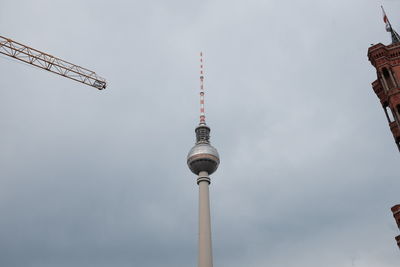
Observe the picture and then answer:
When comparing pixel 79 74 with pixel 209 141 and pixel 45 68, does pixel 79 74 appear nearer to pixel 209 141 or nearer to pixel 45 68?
pixel 45 68

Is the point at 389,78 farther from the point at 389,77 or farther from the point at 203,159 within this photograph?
the point at 203,159

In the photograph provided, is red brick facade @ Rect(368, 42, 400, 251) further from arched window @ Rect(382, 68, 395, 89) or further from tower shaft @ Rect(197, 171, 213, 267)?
tower shaft @ Rect(197, 171, 213, 267)

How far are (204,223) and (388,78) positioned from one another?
67289mm

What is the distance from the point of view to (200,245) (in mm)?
118625

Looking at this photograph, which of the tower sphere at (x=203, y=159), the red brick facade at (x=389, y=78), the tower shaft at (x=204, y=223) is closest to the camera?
the red brick facade at (x=389, y=78)

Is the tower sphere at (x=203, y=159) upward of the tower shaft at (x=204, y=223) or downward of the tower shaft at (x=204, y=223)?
upward

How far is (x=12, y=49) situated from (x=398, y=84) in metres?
95.2

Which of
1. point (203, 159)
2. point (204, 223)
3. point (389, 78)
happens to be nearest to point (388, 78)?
point (389, 78)

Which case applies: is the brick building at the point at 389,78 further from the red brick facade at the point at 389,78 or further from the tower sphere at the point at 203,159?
the tower sphere at the point at 203,159

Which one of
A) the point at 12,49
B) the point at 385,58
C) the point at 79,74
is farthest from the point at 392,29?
the point at 12,49

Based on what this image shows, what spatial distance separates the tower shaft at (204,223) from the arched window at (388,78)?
66.4m

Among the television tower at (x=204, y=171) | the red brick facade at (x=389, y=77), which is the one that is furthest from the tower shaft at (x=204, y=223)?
the red brick facade at (x=389, y=77)

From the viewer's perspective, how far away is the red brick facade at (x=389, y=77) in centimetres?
7282

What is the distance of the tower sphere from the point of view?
441ft
